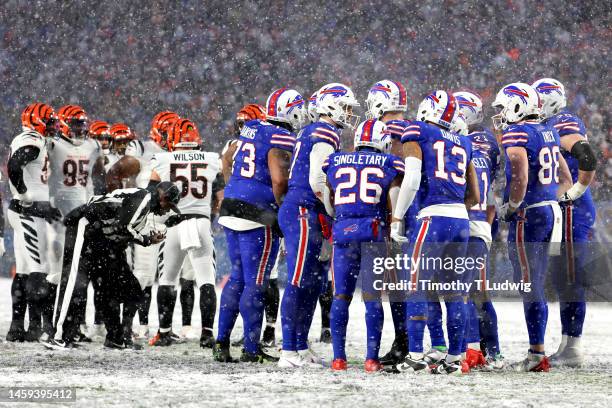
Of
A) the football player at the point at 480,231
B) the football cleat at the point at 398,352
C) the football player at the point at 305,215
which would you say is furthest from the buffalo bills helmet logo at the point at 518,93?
the football cleat at the point at 398,352

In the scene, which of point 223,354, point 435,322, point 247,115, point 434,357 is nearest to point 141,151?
point 247,115

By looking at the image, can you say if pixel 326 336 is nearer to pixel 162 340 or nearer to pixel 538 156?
pixel 162 340

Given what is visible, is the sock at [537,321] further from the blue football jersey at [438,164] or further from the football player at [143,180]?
the football player at [143,180]

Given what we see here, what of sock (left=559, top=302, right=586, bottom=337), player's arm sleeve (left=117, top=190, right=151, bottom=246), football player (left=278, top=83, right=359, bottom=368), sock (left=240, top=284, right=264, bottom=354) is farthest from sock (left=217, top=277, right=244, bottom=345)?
sock (left=559, top=302, right=586, bottom=337)

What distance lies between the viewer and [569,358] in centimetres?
789

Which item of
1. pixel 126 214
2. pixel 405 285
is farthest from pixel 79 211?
pixel 405 285

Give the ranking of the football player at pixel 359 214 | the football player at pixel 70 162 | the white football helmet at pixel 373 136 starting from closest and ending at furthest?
the football player at pixel 359 214
the white football helmet at pixel 373 136
the football player at pixel 70 162

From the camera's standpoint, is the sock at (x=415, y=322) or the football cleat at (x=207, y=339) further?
the football cleat at (x=207, y=339)

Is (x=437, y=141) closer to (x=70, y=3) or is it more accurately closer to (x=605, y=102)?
(x=605, y=102)

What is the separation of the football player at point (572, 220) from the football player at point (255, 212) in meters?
2.17

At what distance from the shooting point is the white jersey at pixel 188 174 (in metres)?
9.05

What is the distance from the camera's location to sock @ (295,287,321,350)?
737 centimetres

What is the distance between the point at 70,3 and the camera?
72.9 ft

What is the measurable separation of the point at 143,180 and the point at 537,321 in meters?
4.21
